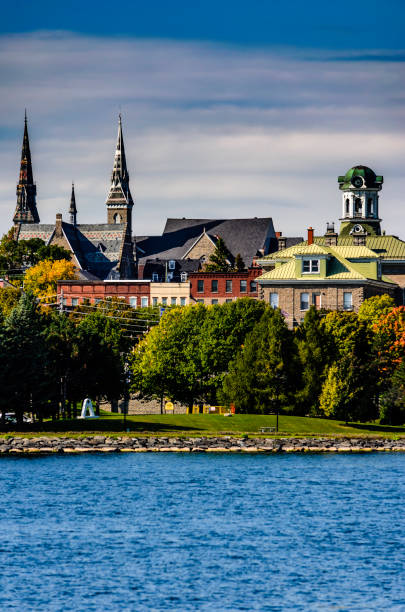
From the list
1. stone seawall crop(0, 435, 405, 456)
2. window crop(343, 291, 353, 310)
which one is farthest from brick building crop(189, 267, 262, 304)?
stone seawall crop(0, 435, 405, 456)

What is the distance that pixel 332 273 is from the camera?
12912 cm

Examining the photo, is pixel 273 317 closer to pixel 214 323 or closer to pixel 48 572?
pixel 214 323

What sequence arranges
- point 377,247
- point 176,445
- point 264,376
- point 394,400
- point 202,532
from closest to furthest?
point 202,532, point 176,445, point 264,376, point 394,400, point 377,247

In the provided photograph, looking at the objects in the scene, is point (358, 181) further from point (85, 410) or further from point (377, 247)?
point (85, 410)

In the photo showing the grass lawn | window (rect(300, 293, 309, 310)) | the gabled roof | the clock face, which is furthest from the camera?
the clock face

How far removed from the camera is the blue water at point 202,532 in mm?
46688

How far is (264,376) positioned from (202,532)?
44.2 metres

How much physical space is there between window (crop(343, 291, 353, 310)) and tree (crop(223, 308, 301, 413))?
74.3 ft

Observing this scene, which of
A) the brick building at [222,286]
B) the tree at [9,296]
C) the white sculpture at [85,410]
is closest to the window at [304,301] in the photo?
the white sculpture at [85,410]

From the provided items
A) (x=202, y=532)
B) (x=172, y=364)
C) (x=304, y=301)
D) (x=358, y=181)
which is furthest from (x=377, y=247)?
(x=202, y=532)

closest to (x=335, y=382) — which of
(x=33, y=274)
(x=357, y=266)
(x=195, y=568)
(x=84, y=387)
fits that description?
(x=84, y=387)

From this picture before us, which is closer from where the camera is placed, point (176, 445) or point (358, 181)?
point (176, 445)

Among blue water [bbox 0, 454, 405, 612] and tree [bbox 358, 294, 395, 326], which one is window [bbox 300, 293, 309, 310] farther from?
blue water [bbox 0, 454, 405, 612]

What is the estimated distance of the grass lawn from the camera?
98125mm
